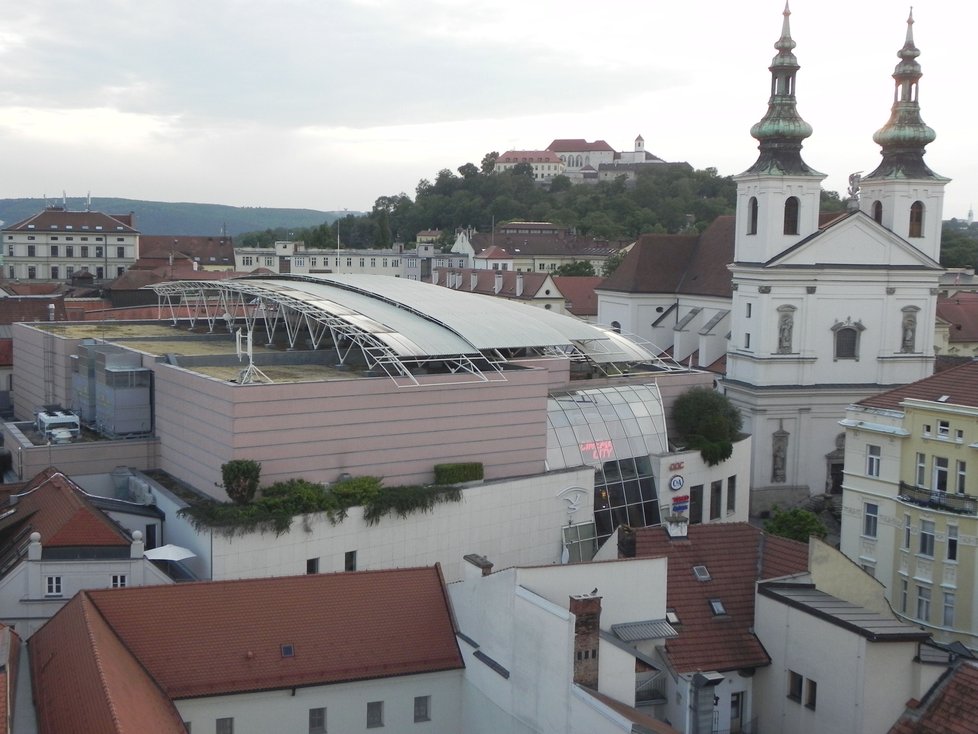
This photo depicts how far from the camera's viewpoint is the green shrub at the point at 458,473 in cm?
3606

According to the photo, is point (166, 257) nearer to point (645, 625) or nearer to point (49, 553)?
point (49, 553)

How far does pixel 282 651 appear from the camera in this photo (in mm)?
25188

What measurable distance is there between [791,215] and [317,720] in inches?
1539

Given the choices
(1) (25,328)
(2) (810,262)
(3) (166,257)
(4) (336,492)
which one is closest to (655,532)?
(4) (336,492)

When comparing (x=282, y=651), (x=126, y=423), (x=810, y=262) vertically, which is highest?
(x=810, y=262)

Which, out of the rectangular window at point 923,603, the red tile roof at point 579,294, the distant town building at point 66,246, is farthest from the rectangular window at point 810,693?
the distant town building at point 66,246

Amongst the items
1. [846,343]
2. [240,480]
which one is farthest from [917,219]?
[240,480]

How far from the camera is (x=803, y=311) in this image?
184 ft

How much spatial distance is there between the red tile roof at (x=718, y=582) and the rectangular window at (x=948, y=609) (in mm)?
8118

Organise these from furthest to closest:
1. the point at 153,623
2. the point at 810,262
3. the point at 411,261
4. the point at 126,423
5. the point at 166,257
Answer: the point at 411,261, the point at 166,257, the point at 810,262, the point at 126,423, the point at 153,623

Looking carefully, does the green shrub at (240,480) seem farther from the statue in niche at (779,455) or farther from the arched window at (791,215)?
the arched window at (791,215)

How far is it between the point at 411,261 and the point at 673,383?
91866 millimetres

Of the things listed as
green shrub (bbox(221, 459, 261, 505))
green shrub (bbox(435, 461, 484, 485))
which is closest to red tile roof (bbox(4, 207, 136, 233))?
green shrub (bbox(435, 461, 484, 485))

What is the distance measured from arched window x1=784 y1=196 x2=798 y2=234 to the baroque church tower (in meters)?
0.05
